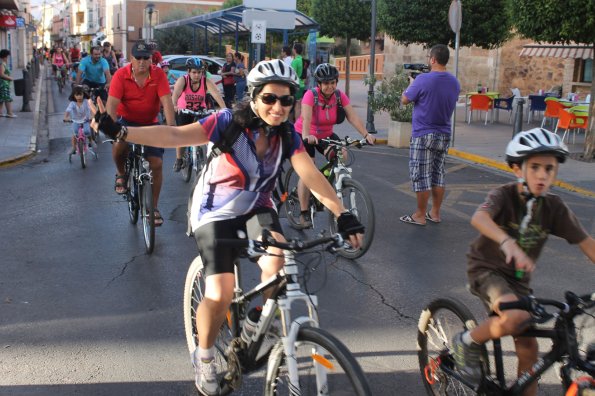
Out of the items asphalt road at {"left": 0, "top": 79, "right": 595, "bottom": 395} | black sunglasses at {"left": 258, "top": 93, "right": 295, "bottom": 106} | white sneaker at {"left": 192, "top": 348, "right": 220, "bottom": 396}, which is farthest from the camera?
asphalt road at {"left": 0, "top": 79, "right": 595, "bottom": 395}

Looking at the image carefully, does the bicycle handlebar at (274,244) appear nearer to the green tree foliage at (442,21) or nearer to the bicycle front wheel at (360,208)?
the bicycle front wheel at (360,208)

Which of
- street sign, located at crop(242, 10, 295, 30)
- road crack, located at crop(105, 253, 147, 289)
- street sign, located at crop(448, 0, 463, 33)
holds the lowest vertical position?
road crack, located at crop(105, 253, 147, 289)

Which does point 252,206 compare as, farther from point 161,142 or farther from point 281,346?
point 281,346

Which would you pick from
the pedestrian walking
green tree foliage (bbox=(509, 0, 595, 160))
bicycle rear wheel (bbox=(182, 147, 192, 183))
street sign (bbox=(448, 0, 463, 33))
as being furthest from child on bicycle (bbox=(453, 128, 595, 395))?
the pedestrian walking

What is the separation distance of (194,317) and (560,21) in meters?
9.84

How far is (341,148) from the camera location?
6809 millimetres

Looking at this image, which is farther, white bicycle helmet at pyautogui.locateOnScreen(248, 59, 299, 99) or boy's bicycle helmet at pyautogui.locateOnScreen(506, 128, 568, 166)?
white bicycle helmet at pyautogui.locateOnScreen(248, 59, 299, 99)

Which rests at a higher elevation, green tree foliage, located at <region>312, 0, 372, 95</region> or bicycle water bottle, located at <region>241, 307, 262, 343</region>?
green tree foliage, located at <region>312, 0, 372, 95</region>

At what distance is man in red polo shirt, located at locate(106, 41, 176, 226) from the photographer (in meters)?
6.94

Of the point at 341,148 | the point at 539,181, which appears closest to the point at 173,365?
the point at 539,181

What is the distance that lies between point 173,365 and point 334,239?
178cm

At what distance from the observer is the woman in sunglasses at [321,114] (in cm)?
687

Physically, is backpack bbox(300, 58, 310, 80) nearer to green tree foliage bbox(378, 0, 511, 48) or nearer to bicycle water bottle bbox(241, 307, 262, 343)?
green tree foliage bbox(378, 0, 511, 48)

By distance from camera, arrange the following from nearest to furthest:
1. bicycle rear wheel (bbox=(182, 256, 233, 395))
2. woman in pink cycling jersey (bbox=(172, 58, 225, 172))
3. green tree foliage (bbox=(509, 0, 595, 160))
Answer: bicycle rear wheel (bbox=(182, 256, 233, 395)), woman in pink cycling jersey (bbox=(172, 58, 225, 172)), green tree foliage (bbox=(509, 0, 595, 160))
